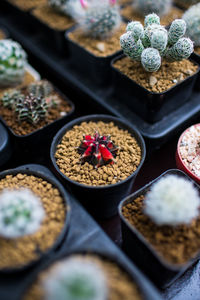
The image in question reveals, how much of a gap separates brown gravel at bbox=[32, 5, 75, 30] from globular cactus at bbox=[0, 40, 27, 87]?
0.30 metres

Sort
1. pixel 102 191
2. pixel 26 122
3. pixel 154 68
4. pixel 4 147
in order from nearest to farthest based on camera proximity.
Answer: pixel 102 191 < pixel 154 68 < pixel 4 147 < pixel 26 122

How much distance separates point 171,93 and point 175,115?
141mm

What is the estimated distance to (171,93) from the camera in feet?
4.11

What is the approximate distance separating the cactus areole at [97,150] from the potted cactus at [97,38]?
0.45 meters

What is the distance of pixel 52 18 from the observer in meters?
1.74

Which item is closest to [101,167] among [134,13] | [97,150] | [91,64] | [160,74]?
[97,150]

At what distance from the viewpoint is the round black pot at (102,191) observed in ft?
3.37

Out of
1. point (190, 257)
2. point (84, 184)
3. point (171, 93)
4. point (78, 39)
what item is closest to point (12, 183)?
point (84, 184)

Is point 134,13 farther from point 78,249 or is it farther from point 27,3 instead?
point 78,249

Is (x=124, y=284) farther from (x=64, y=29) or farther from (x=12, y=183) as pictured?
(x=64, y=29)

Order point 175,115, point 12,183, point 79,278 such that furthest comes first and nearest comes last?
point 175,115 < point 12,183 < point 79,278

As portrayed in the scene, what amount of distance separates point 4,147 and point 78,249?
63 centimetres

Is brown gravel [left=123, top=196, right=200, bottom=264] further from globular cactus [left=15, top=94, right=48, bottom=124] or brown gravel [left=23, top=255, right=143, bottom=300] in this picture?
globular cactus [left=15, top=94, right=48, bottom=124]

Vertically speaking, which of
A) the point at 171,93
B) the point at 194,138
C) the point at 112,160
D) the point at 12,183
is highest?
the point at 171,93
